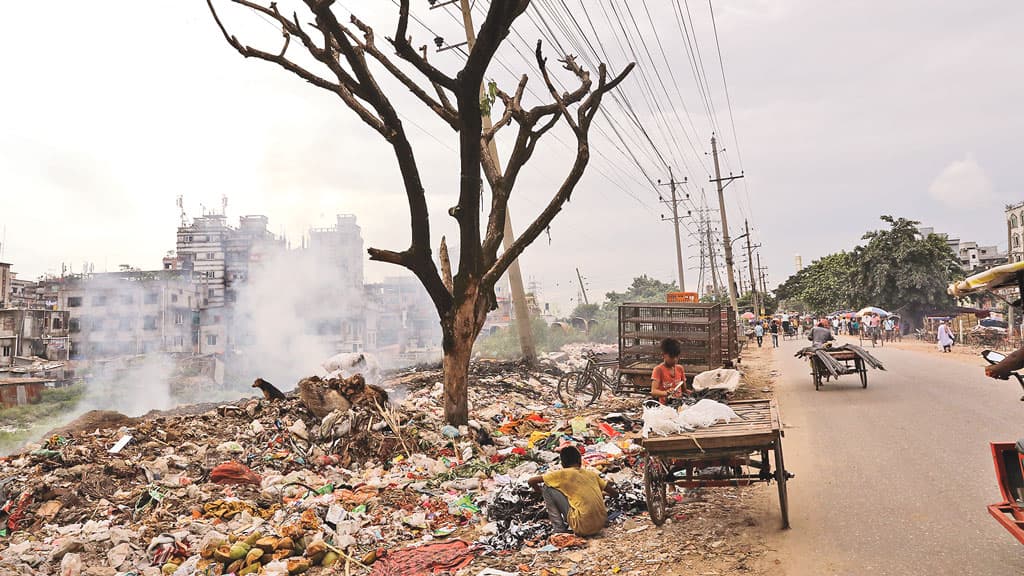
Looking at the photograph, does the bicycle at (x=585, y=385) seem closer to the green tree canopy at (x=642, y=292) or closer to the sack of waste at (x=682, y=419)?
the sack of waste at (x=682, y=419)

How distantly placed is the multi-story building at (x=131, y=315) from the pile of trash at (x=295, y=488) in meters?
15.4

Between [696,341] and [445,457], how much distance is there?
742cm

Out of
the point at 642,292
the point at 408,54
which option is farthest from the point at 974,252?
the point at 408,54

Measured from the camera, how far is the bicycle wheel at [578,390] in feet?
51.0

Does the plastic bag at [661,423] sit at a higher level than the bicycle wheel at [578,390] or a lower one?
higher

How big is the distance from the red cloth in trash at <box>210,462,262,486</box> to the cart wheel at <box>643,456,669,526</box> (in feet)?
16.8

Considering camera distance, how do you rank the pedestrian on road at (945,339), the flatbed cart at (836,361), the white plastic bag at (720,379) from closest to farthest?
the white plastic bag at (720,379)
the flatbed cart at (836,361)
the pedestrian on road at (945,339)

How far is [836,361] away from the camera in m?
14.4

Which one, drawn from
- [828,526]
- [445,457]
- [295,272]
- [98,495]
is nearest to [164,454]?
[98,495]

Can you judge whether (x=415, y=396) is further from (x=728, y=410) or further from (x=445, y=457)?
(x=728, y=410)

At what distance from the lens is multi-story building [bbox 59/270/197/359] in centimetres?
2502

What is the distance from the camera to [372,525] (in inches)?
275

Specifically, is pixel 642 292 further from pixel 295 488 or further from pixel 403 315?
pixel 295 488

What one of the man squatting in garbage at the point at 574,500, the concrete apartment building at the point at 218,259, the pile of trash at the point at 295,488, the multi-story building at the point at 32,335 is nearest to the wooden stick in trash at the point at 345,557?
the pile of trash at the point at 295,488
